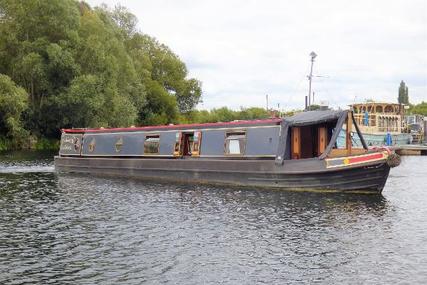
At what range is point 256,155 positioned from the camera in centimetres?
2400

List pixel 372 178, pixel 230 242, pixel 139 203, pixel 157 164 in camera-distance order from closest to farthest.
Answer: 1. pixel 230 242
2. pixel 139 203
3. pixel 372 178
4. pixel 157 164

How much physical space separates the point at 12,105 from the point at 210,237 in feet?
127

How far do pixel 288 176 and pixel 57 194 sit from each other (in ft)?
33.4

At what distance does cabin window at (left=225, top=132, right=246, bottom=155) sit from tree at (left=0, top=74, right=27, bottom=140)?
95.1ft

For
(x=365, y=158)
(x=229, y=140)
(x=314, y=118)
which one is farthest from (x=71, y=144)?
(x=365, y=158)

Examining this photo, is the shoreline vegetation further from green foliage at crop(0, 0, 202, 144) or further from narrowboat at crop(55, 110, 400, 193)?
narrowboat at crop(55, 110, 400, 193)

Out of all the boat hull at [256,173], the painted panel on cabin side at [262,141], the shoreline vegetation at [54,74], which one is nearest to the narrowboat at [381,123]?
the shoreline vegetation at [54,74]

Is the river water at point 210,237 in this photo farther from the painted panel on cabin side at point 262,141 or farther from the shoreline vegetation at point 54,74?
the shoreline vegetation at point 54,74

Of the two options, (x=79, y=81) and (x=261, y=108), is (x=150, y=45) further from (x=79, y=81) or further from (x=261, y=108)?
(x=261, y=108)

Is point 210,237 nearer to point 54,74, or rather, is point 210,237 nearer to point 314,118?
point 314,118

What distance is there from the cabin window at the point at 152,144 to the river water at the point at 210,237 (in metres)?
5.56

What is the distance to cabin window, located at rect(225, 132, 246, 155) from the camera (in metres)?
24.8

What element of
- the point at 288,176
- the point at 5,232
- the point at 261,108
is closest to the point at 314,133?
the point at 288,176

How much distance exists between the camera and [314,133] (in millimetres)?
24422
